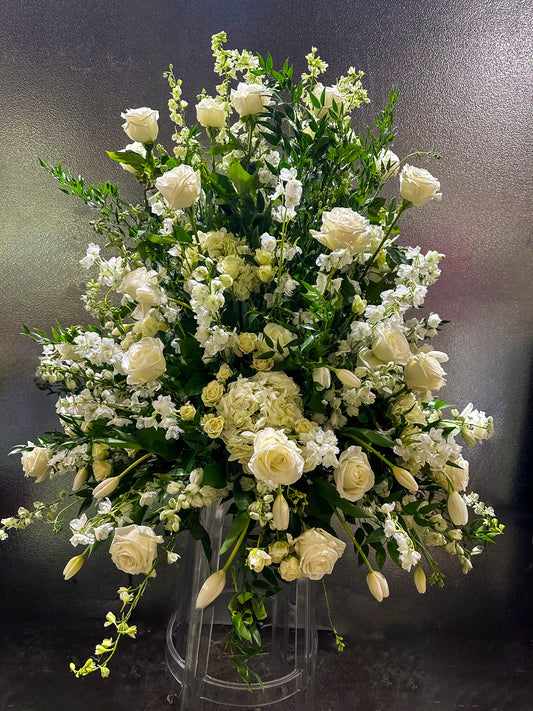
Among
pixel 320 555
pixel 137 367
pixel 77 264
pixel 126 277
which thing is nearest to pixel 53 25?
pixel 77 264

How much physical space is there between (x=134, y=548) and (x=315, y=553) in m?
0.21

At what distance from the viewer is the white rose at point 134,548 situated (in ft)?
Result: 2.32

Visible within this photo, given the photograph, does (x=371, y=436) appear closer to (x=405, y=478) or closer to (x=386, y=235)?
(x=405, y=478)

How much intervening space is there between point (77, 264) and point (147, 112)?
0.70m

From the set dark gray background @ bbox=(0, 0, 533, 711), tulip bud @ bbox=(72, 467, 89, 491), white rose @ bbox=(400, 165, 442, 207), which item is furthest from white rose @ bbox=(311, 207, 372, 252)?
dark gray background @ bbox=(0, 0, 533, 711)

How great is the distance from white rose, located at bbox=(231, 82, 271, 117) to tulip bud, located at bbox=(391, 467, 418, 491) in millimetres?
526

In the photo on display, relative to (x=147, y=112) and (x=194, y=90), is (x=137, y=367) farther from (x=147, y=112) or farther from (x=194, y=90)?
(x=194, y=90)

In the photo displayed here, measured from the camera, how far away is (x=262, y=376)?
769mm

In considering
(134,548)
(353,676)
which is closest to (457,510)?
(134,548)

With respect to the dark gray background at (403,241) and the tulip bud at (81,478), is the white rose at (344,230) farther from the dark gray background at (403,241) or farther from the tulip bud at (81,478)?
the dark gray background at (403,241)

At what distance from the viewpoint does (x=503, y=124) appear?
150 cm

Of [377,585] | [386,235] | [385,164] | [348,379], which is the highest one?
[385,164]

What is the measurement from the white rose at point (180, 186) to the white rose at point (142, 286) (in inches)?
4.1

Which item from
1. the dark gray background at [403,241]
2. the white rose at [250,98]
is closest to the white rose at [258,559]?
the white rose at [250,98]
